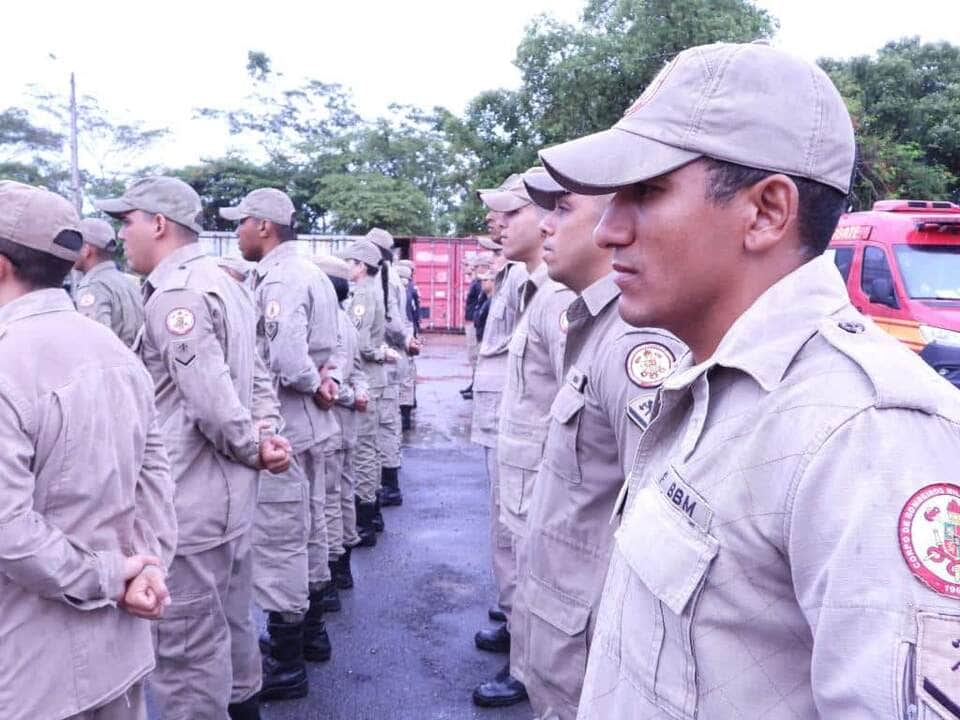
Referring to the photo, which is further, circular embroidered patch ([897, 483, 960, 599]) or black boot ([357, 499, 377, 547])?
black boot ([357, 499, 377, 547])

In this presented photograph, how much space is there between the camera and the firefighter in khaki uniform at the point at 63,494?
2002mm

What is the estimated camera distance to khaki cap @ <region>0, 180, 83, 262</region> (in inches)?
87.1

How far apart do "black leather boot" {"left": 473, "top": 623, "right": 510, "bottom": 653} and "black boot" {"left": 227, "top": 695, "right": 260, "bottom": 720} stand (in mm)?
1394

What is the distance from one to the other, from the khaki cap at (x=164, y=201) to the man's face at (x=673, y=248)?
2.58m

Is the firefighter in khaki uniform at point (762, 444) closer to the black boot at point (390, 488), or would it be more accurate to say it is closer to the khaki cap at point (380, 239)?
the black boot at point (390, 488)

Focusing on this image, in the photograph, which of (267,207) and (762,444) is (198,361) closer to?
(267,207)

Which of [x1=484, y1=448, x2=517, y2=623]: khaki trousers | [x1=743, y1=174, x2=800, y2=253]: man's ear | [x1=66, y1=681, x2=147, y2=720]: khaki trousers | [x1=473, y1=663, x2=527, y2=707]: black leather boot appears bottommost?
[x1=473, y1=663, x2=527, y2=707]: black leather boot

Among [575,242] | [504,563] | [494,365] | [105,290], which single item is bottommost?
[504,563]

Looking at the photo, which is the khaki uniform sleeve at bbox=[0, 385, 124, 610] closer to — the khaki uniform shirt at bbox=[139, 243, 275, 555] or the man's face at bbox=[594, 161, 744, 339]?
the khaki uniform shirt at bbox=[139, 243, 275, 555]

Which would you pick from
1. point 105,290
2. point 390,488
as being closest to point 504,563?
point 390,488

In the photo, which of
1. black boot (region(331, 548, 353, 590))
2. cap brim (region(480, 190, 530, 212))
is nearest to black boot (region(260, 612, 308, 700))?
black boot (region(331, 548, 353, 590))

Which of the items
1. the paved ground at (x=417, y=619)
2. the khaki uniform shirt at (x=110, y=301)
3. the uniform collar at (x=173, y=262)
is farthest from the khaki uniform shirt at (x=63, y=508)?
the khaki uniform shirt at (x=110, y=301)

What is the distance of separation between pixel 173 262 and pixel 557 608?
2.06 metres

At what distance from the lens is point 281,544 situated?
4238 mm
